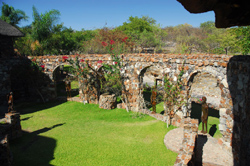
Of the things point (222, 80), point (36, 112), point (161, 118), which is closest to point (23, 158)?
point (36, 112)

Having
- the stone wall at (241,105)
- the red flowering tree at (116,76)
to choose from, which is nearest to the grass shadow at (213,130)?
the stone wall at (241,105)

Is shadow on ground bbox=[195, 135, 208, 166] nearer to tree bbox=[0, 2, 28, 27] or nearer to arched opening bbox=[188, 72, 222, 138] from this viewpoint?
arched opening bbox=[188, 72, 222, 138]

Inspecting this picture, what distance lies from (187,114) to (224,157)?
133 inches

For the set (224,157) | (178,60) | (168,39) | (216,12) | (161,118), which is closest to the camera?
(216,12)

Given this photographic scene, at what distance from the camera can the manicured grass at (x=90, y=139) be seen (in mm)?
7226

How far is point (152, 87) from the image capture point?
1210 centimetres

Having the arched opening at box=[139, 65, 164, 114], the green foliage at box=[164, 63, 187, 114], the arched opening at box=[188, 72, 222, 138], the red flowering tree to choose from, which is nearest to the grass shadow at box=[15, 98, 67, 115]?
the red flowering tree

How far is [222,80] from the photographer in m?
8.22

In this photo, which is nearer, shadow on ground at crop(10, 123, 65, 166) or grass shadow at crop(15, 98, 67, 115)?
shadow on ground at crop(10, 123, 65, 166)

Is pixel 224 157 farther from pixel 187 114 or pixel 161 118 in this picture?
pixel 161 118

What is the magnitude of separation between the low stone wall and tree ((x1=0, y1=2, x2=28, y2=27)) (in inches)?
1097

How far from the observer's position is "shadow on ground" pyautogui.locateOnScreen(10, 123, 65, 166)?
706 centimetres

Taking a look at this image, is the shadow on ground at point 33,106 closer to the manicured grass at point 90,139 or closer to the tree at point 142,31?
the manicured grass at point 90,139

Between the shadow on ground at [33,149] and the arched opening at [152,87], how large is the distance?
6.00 metres
